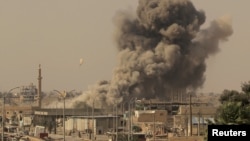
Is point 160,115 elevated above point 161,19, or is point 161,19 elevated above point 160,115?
point 161,19

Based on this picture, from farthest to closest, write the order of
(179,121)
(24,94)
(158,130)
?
(24,94) → (179,121) → (158,130)

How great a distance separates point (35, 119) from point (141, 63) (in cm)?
2292

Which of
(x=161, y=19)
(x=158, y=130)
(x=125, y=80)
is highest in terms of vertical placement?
(x=161, y=19)

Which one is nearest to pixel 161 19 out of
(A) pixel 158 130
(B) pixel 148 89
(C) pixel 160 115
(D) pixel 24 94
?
(B) pixel 148 89

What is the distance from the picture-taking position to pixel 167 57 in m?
119

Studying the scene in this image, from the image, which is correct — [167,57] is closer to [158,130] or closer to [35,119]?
[35,119]

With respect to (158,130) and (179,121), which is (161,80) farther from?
(158,130)

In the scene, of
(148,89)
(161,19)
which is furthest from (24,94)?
(161,19)

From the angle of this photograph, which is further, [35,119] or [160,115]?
[35,119]

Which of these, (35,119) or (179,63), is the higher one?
(179,63)

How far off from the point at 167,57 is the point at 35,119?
26.1 meters

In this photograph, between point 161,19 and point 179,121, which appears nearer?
point 179,121

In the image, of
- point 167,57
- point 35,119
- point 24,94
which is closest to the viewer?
point 35,119

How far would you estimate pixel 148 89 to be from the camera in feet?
413
